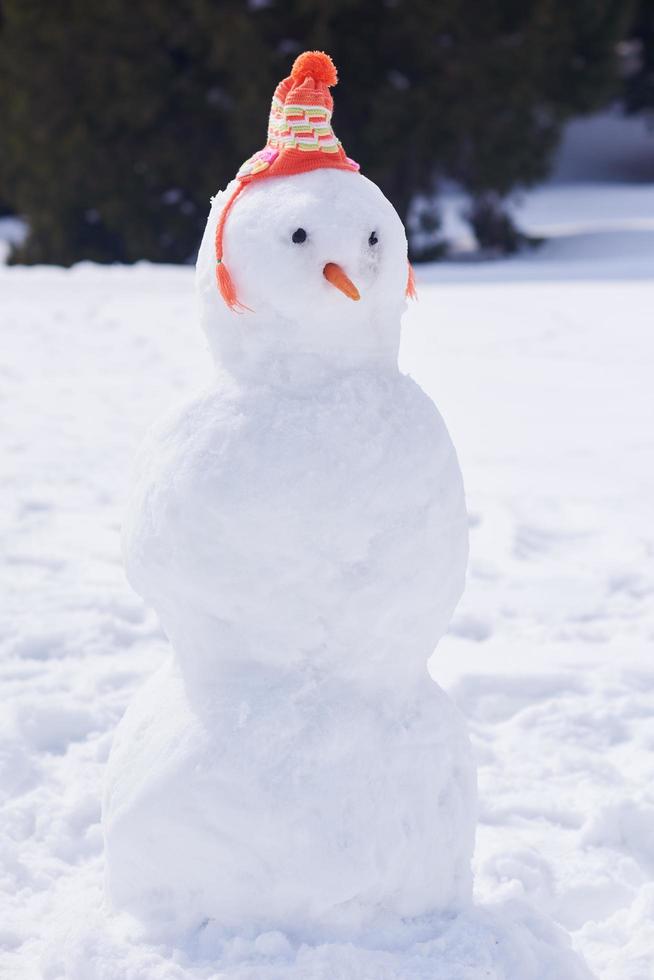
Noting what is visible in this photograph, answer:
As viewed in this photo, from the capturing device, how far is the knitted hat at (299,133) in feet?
6.33

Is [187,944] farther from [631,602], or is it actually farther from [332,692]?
[631,602]

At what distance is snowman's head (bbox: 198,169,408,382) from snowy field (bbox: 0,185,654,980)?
0.93 m

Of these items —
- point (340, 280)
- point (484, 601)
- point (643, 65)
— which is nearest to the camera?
point (340, 280)

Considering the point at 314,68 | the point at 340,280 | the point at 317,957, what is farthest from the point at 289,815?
the point at 314,68

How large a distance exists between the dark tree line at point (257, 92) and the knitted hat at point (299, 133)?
357 inches

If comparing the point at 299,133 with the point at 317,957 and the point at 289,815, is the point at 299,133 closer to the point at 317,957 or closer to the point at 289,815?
the point at 289,815

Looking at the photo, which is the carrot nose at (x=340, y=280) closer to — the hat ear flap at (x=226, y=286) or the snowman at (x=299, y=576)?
the snowman at (x=299, y=576)

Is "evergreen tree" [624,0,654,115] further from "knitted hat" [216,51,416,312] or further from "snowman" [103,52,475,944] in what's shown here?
"snowman" [103,52,475,944]

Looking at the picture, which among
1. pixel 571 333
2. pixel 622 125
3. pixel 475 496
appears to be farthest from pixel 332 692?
pixel 622 125

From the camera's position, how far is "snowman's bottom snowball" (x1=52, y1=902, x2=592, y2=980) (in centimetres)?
184

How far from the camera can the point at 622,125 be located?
785 inches

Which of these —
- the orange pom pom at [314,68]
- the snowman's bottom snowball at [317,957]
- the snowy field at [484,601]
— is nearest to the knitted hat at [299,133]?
the orange pom pom at [314,68]

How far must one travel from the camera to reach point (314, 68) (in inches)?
76.4

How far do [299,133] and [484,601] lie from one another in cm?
228
